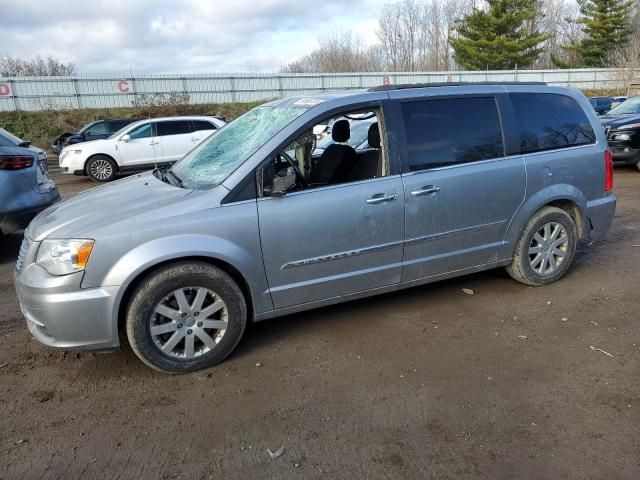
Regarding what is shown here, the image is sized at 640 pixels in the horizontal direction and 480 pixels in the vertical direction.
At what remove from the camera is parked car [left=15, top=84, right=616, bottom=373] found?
3129mm

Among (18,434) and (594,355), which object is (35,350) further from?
(594,355)

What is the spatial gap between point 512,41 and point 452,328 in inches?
1867

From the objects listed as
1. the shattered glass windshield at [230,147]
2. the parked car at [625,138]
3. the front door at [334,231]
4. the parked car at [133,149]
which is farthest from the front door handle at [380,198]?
the parked car at [133,149]

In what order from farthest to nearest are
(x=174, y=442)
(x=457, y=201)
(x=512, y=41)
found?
(x=512, y=41) < (x=457, y=201) < (x=174, y=442)

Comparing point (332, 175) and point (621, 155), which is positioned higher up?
point (332, 175)

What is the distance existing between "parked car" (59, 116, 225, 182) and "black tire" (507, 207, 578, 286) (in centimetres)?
1060

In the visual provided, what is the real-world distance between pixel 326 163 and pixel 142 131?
10744 millimetres

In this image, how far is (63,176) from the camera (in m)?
15.0

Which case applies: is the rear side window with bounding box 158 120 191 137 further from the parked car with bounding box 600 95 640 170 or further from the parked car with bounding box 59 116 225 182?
the parked car with bounding box 600 95 640 170

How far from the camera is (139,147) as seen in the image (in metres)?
13.4

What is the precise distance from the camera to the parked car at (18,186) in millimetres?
5695

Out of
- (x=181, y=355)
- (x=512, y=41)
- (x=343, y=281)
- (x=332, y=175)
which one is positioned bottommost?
(x=181, y=355)

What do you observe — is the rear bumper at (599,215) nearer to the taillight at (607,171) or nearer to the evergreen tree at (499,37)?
the taillight at (607,171)

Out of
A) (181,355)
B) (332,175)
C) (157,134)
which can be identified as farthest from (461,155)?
(157,134)
